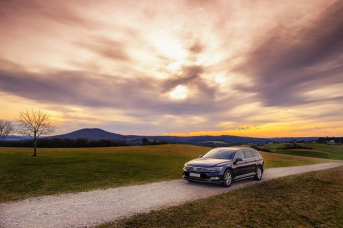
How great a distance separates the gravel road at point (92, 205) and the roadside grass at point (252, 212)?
2.38 feet

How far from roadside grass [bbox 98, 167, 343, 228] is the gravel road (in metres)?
0.72

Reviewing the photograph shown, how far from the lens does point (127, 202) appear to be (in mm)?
8000

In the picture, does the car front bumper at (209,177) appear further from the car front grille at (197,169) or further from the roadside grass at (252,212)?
the roadside grass at (252,212)

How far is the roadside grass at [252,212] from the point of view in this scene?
231 inches

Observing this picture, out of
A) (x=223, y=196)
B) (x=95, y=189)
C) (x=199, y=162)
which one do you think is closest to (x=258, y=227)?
(x=223, y=196)

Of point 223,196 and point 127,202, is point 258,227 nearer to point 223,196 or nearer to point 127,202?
point 223,196

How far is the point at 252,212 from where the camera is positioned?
6.88 m

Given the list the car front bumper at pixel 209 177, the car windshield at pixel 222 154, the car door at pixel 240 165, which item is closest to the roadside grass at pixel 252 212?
the car front bumper at pixel 209 177

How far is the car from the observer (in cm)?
1063

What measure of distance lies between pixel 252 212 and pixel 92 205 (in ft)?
18.2

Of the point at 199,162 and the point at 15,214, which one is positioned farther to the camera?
the point at 199,162

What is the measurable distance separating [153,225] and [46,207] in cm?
439

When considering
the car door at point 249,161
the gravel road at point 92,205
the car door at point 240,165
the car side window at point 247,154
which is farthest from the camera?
the car side window at point 247,154

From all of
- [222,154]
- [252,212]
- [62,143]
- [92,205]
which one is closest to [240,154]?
[222,154]
